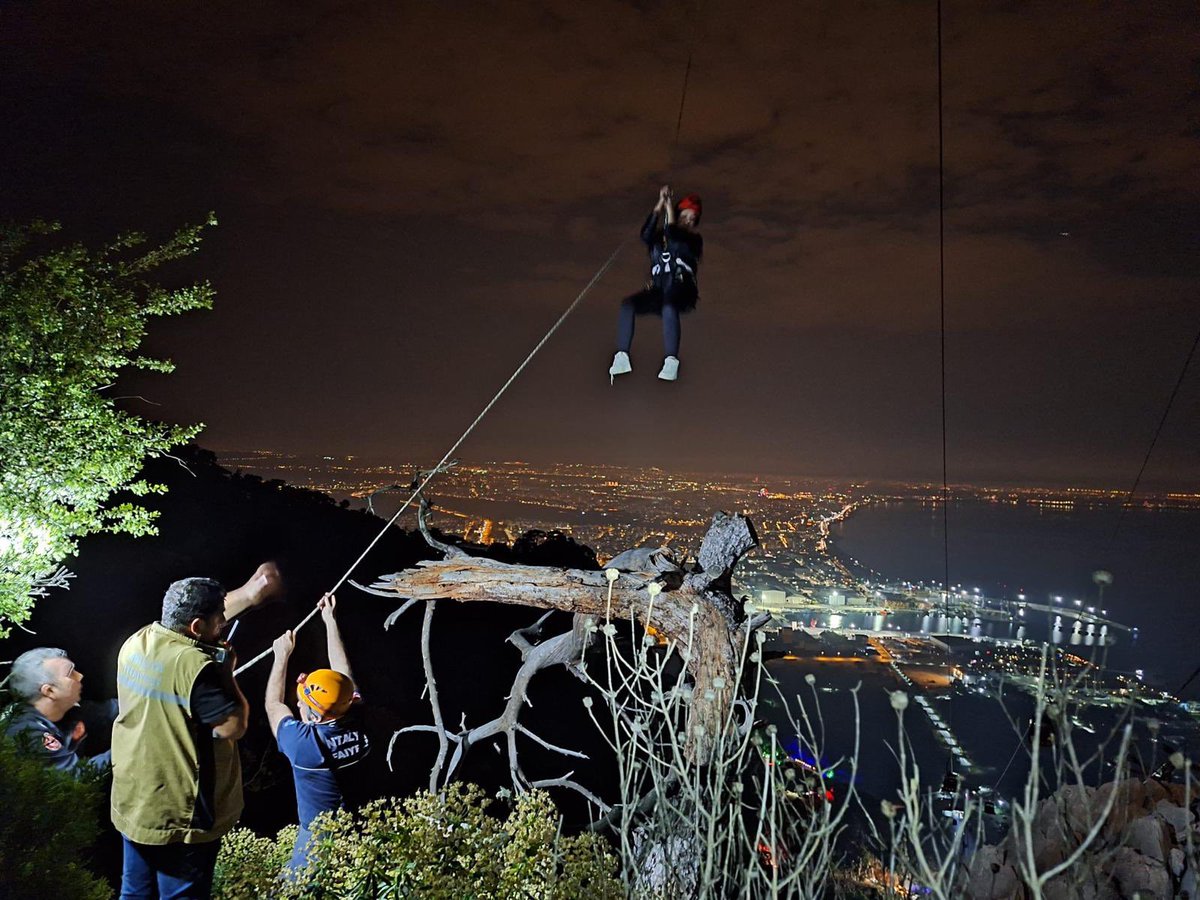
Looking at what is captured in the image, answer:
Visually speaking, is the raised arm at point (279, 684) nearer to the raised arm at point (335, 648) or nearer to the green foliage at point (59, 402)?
the raised arm at point (335, 648)

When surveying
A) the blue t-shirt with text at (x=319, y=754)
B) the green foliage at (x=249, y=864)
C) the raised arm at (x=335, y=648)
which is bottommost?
the green foliage at (x=249, y=864)

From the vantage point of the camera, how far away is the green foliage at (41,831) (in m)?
2.78

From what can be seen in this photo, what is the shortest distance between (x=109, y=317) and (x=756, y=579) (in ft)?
17.6

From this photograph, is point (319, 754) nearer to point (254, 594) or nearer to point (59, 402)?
point (254, 594)

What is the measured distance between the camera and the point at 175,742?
2.57 metres

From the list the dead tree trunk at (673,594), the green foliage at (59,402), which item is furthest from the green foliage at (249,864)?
the green foliage at (59,402)

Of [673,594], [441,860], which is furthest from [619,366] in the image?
[441,860]

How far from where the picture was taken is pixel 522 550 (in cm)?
945

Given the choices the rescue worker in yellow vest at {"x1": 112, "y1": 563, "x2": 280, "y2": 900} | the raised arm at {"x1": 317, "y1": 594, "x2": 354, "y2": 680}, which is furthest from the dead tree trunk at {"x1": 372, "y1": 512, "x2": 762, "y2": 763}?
the rescue worker in yellow vest at {"x1": 112, "y1": 563, "x2": 280, "y2": 900}

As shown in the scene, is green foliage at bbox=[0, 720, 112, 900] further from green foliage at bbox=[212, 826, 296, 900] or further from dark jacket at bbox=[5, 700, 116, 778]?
green foliage at bbox=[212, 826, 296, 900]

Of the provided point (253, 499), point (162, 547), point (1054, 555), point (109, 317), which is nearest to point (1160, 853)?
point (109, 317)

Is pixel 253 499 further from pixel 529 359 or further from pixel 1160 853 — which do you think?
pixel 1160 853

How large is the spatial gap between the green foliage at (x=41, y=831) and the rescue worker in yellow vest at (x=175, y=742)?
41cm

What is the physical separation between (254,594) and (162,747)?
933mm
